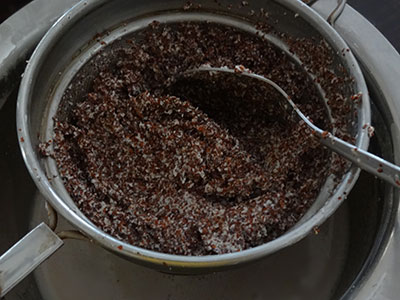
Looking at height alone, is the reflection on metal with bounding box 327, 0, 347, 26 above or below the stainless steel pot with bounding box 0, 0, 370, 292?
above

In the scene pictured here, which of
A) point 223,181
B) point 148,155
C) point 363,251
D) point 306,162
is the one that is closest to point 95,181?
point 148,155

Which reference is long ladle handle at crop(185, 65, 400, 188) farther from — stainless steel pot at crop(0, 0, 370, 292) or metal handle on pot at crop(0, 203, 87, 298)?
→ metal handle on pot at crop(0, 203, 87, 298)

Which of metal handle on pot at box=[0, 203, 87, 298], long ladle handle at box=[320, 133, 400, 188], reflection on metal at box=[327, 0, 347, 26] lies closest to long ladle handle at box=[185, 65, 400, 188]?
long ladle handle at box=[320, 133, 400, 188]

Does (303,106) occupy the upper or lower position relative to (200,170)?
upper

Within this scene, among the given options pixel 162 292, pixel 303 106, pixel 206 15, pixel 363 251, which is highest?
pixel 206 15

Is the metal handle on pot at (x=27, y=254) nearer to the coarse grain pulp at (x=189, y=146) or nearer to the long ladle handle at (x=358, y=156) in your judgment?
the coarse grain pulp at (x=189, y=146)

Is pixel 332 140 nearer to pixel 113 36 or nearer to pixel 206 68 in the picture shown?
pixel 206 68
